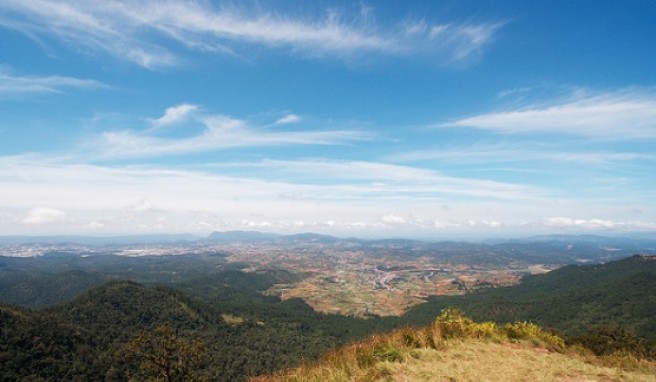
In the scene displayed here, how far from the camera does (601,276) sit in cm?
18412

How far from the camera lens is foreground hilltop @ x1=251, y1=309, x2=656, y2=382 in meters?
8.04

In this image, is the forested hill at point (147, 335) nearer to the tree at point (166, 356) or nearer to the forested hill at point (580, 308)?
the tree at point (166, 356)

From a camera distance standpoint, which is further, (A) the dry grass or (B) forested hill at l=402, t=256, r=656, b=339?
(B) forested hill at l=402, t=256, r=656, b=339

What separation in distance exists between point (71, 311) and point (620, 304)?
161240 millimetres

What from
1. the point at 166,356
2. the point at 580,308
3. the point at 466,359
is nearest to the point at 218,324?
the point at 166,356

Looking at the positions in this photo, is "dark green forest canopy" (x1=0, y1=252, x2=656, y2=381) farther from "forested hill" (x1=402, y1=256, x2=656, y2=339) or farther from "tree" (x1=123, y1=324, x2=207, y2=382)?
"tree" (x1=123, y1=324, x2=207, y2=382)

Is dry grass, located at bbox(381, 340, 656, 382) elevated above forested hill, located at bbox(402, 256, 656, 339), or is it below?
above

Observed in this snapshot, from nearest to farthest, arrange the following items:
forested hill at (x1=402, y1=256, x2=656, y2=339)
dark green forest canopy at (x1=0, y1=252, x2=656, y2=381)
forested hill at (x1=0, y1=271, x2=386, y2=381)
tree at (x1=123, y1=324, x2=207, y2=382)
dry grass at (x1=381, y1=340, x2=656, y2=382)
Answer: dry grass at (x1=381, y1=340, x2=656, y2=382)
tree at (x1=123, y1=324, x2=207, y2=382)
forested hill at (x1=0, y1=271, x2=386, y2=381)
dark green forest canopy at (x1=0, y1=252, x2=656, y2=381)
forested hill at (x1=402, y1=256, x2=656, y2=339)

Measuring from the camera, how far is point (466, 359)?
9.31 meters

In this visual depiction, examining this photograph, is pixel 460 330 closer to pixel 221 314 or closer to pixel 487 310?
pixel 221 314

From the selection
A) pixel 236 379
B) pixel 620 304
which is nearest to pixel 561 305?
pixel 620 304

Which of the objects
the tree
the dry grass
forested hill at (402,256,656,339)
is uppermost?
the dry grass


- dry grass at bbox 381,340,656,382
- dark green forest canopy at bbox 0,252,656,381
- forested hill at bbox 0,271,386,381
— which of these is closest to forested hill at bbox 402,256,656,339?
dark green forest canopy at bbox 0,252,656,381

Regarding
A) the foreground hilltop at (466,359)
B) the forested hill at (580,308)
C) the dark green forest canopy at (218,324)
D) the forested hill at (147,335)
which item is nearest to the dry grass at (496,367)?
the foreground hilltop at (466,359)
